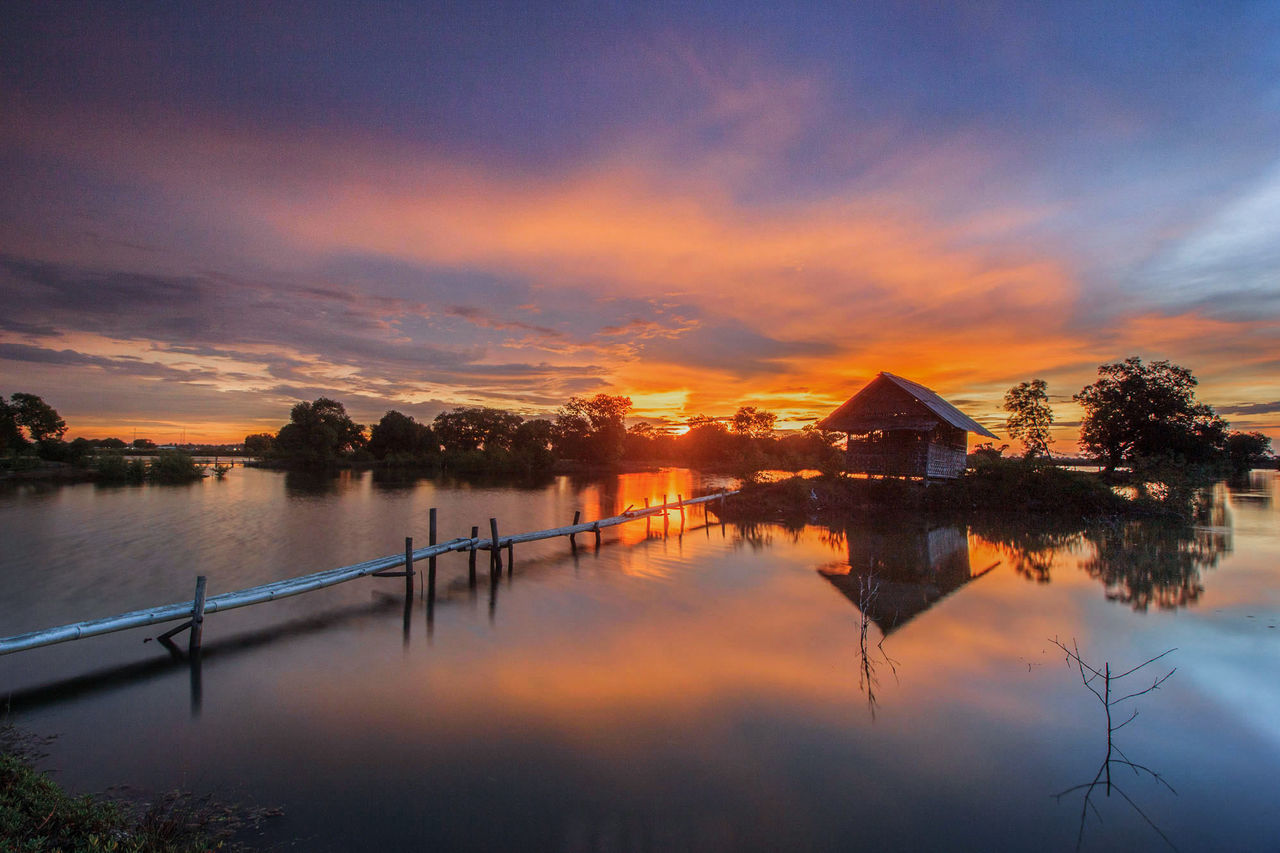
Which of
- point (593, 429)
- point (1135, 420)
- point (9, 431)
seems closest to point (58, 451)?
point (9, 431)

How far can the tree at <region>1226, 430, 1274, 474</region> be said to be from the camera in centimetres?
6154

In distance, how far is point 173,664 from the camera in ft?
28.1

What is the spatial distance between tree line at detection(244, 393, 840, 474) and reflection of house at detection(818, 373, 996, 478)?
127ft

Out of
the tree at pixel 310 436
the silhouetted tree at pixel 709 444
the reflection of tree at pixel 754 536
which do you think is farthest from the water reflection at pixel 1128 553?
the tree at pixel 310 436

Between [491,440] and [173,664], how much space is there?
67.5m

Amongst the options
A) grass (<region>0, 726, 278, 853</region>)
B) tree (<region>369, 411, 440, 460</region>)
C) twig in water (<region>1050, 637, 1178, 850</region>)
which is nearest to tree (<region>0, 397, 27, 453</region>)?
tree (<region>369, 411, 440, 460</region>)

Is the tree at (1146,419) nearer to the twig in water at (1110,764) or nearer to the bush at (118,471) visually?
the twig in water at (1110,764)

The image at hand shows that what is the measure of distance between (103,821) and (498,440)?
7208 centimetres

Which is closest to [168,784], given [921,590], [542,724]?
[542,724]

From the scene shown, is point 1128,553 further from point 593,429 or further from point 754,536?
point 593,429

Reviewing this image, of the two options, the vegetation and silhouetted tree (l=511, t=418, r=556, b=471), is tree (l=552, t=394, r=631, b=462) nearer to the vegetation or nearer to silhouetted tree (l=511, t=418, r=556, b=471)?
silhouetted tree (l=511, t=418, r=556, b=471)

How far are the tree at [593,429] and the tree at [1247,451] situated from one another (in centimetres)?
6410

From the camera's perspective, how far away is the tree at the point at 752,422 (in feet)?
282

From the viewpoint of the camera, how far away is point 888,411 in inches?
948
